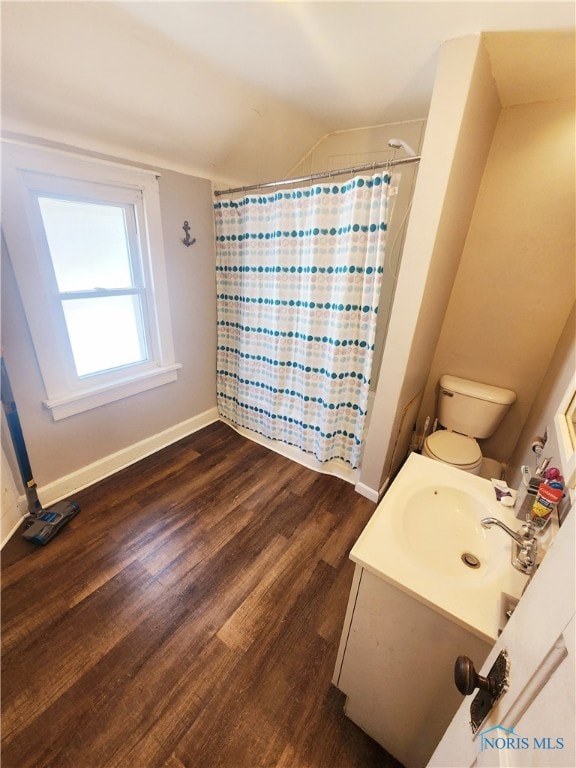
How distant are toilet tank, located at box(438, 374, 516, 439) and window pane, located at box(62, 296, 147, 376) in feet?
7.16

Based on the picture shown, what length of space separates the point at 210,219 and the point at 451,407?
2.19 meters

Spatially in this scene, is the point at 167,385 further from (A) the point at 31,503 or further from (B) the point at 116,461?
A: (A) the point at 31,503

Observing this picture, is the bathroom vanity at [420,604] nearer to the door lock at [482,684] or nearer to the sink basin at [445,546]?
the sink basin at [445,546]

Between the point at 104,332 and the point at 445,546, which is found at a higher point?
the point at 104,332

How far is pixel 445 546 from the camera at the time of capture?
3.22 feet

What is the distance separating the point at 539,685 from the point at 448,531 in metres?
0.72

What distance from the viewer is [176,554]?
1584 mm

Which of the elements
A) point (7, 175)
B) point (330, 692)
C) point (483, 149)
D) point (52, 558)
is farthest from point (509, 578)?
point (7, 175)

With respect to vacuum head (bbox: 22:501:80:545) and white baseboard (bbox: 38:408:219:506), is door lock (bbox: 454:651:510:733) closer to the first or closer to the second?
vacuum head (bbox: 22:501:80:545)

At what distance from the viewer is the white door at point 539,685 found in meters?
0.30

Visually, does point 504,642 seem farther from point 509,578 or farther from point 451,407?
point 451,407

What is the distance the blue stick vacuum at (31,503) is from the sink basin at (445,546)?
168cm

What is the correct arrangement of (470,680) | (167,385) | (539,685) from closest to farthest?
(539,685), (470,680), (167,385)

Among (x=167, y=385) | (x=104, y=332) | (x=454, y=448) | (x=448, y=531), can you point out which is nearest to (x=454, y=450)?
(x=454, y=448)
